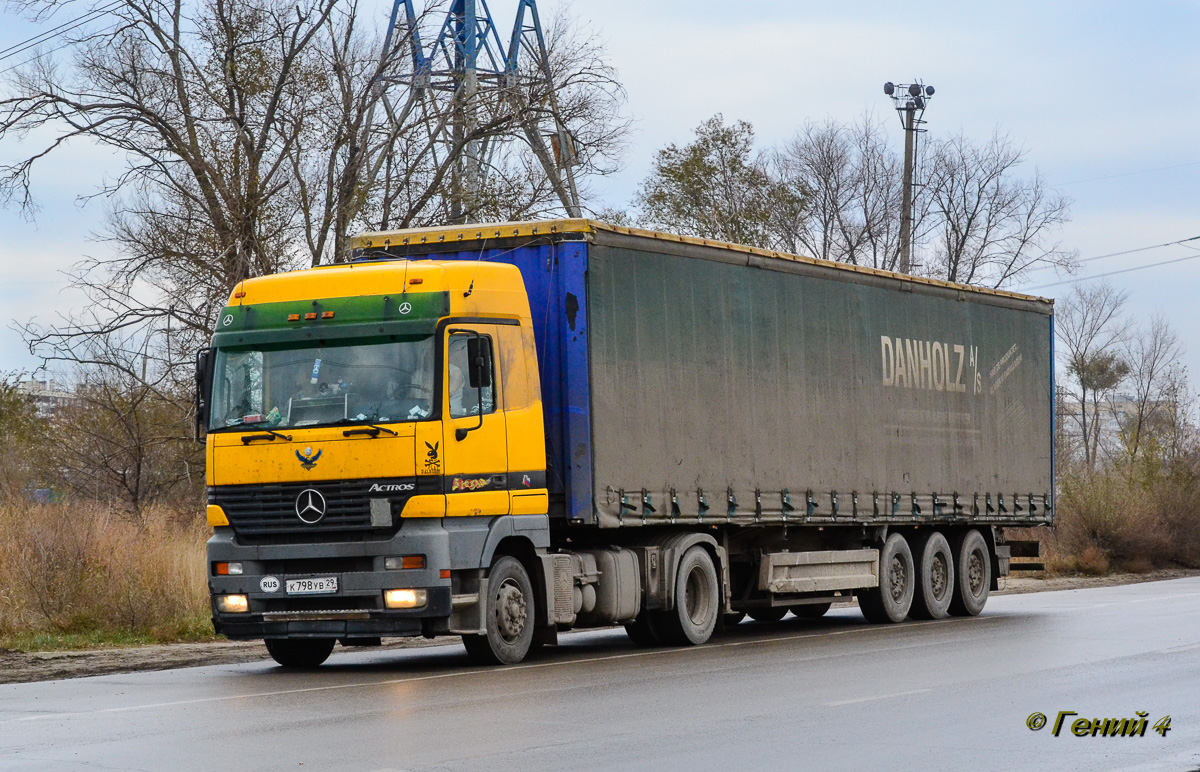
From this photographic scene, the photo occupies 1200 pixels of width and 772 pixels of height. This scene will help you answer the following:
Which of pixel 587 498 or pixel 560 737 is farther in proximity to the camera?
pixel 587 498

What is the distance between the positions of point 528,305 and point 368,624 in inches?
128

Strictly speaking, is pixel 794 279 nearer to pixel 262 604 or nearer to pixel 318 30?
pixel 262 604

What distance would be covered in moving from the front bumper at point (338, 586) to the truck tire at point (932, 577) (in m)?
Answer: 8.71

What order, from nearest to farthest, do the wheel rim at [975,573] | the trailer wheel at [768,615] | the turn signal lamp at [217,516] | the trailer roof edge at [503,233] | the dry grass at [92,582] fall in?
the turn signal lamp at [217,516] → the trailer roof edge at [503,233] → the dry grass at [92,582] → the trailer wheel at [768,615] → the wheel rim at [975,573]

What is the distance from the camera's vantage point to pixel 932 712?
397 inches

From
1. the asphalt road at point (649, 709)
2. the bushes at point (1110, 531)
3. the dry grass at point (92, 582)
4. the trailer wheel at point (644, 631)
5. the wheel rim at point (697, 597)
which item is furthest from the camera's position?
the bushes at point (1110, 531)

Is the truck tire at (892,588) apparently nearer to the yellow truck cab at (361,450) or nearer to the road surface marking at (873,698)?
the yellow truck cab at (361,450)

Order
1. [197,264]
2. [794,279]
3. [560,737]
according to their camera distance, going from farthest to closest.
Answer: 1. [197,264]
2. [794,279]
3. [560,737]

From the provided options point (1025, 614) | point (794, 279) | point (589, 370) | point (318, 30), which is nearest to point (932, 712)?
point (589, 370)

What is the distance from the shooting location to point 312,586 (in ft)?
42.7

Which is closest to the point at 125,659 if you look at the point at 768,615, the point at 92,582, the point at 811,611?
the point at 92,582

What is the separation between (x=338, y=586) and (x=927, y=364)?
383 inches

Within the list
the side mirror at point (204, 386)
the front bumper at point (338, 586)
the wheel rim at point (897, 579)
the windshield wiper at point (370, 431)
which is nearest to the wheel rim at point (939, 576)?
the wheel rim at point (897, 579)

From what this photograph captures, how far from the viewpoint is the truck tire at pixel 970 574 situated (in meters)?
20.9
